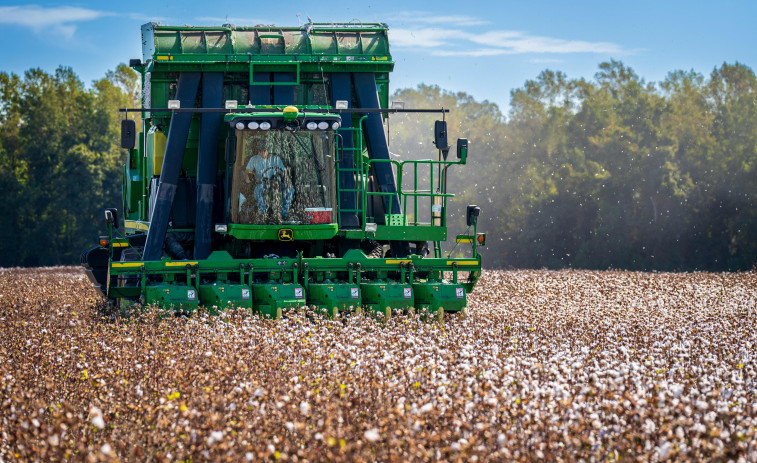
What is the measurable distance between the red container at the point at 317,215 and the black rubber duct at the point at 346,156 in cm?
68

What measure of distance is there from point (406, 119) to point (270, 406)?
85.2 meters

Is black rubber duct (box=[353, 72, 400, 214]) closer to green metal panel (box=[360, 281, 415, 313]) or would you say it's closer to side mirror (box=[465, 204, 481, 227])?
side mirror (box=[465, 204, 481, 227])

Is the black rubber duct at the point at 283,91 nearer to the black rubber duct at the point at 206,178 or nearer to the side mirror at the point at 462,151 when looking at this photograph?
the black rubber duct at the point at 206,178

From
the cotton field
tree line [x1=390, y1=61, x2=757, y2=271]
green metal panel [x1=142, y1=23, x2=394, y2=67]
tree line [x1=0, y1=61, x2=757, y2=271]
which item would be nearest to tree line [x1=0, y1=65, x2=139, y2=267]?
tree line [x1=0, y1=61, x2=757, y2=271]

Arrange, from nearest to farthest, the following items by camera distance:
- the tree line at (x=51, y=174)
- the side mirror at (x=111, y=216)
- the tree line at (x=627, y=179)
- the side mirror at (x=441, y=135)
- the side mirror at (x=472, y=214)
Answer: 1. the side mirror at (x=111, y=216)
2. the side mirror at (x=441, y=135)
3. the side mirror at (x=472, y=214)
4. the tree line at (x=627, y=179)
5. the tree line at (x=51, y=174)

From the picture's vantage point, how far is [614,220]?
56000 mm

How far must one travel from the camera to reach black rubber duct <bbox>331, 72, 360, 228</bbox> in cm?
1488

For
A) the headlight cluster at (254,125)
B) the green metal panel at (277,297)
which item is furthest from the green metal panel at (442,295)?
the headlight cluster at (254,125)

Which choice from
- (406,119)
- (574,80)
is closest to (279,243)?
(574,80)

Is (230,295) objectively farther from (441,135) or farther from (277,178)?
(441,135)

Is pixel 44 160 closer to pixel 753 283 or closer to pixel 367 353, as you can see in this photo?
pixel 753 283

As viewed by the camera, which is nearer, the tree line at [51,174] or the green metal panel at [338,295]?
the green metal panel at [338,295]

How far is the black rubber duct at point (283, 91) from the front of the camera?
15031mm

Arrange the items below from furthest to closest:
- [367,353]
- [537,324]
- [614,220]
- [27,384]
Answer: [614,220] < [537,324] < [367,353] < [27,384]
